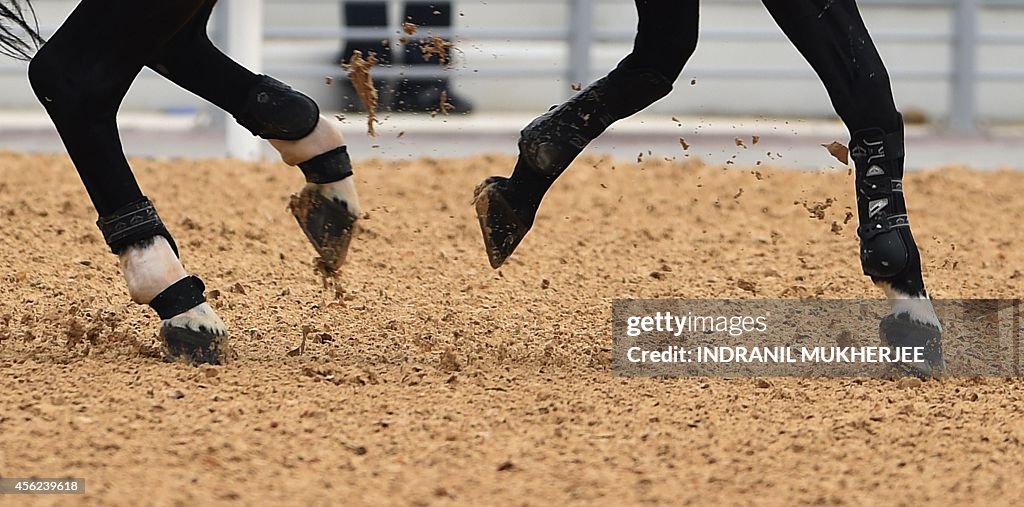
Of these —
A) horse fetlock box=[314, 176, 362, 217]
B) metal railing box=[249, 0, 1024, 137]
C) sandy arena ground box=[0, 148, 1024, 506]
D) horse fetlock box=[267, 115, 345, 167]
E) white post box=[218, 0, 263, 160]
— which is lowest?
sandy arena ground box=[0, 148, 1024, 506]

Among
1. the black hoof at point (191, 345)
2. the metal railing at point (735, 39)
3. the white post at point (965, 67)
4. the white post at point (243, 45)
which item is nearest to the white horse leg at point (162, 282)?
the black hoof at point (191, 345)

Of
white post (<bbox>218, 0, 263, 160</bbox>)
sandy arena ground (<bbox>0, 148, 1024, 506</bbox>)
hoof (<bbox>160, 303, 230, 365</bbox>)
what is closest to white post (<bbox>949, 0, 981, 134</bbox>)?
sandy arena ground (<bbox>0, 148, 1024, 506</bbox>)

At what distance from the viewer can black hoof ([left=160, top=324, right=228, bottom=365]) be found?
3.03 metres

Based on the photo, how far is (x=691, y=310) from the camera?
376 cm

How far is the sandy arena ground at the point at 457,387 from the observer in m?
2.36

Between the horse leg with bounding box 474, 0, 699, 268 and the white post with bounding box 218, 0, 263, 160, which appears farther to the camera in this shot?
the white post with bounding box 218, 0, 263, 160

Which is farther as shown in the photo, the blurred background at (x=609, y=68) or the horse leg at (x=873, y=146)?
the blurred background at (x=609, y=68)

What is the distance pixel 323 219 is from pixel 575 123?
61 cm

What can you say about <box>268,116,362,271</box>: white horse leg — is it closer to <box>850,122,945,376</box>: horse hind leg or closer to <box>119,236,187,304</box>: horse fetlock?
<box>119,236,187,304</box>: horse fetlock

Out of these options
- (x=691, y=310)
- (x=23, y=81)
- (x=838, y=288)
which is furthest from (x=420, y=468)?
(x=23, y=81)

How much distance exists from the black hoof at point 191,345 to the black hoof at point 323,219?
43 centimetres

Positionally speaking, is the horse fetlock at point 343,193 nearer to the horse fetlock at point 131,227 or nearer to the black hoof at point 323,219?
the black hoof at point 323,219

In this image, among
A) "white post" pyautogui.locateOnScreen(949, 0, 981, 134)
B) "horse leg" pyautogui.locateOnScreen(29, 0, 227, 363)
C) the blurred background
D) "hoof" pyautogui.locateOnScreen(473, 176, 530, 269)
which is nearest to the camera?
"horse leg" pyautogui.locateOnScreen(29, 0, 227, 363)

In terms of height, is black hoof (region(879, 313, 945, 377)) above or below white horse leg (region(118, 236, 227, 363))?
below
